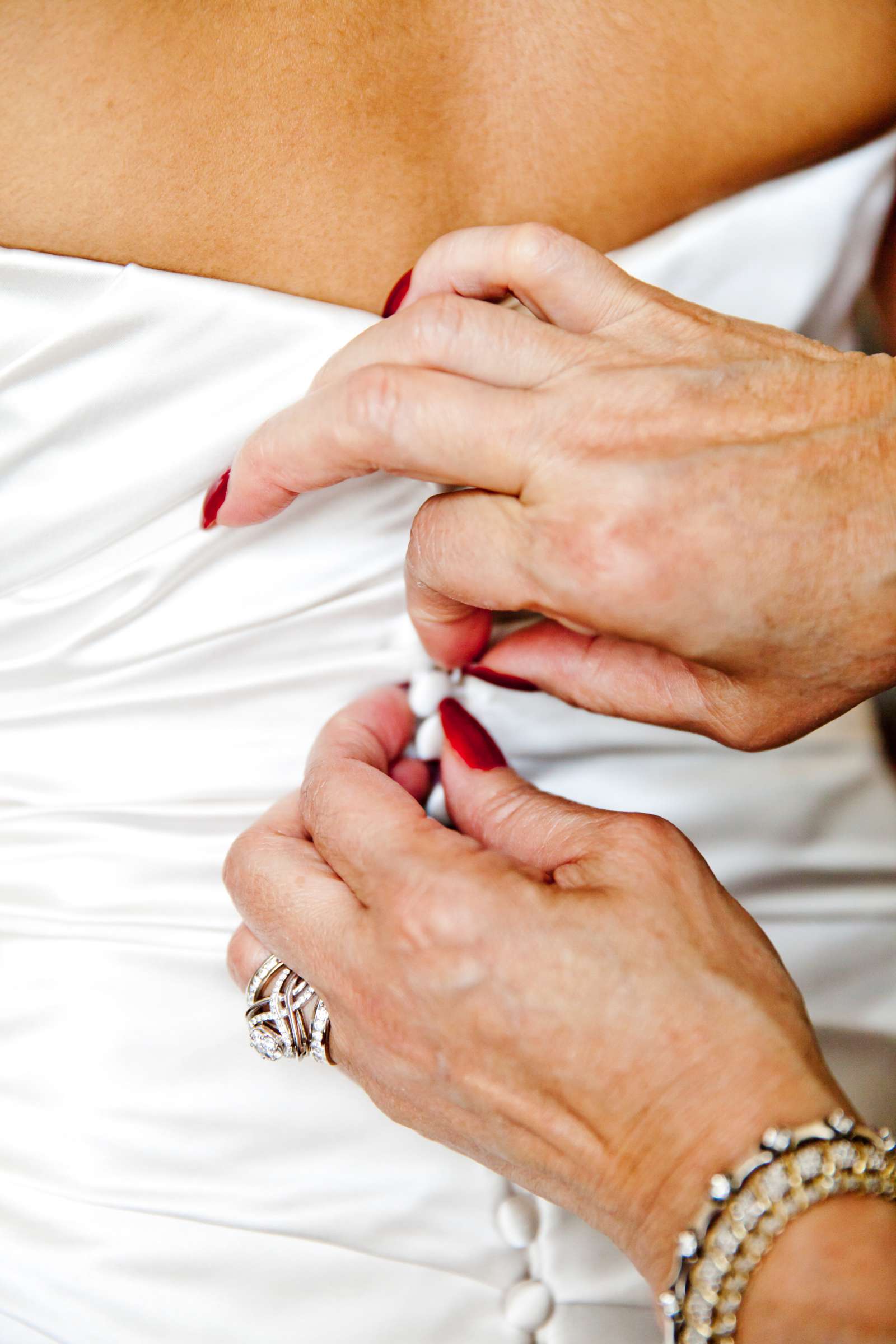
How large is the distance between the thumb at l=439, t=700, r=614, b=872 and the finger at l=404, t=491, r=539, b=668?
14 cm

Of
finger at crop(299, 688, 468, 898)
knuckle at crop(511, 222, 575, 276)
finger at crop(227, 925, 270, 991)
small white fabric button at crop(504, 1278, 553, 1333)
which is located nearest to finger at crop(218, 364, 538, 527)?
knuckle at crop(511, 222, 575, 276)

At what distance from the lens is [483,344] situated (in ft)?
2.24

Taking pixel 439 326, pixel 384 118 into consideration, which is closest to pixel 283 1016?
pixel 439 326

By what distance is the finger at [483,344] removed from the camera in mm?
683

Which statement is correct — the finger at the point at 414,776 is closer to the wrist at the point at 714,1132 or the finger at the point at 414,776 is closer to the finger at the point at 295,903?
the finger at the point at 295,903

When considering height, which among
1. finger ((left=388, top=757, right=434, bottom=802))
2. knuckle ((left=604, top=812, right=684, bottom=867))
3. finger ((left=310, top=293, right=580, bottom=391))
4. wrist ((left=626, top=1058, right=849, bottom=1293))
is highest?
finger ((left=310, top=293, right=580, bottom=391))

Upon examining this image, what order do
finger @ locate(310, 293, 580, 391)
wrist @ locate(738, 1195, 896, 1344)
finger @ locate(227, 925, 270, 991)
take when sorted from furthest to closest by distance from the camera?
finger @ locate(227, 925, 270, 991) < finger @ locate(310, 293, 580, 391) < wrist @ locate(738, 1195, 896, 1344)

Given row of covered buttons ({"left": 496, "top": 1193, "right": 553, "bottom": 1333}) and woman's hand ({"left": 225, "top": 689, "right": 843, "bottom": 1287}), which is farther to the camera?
row of covered buttons ({"left": 496, "top": 1193, "right": 553, "bottom": 1333})

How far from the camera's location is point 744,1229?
0.59m

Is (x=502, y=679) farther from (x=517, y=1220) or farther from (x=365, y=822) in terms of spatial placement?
(x=517, y=1220)

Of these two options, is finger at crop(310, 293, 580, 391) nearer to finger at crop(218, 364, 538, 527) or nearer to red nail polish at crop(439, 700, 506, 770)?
finger at crop(218, 364, 538, 527)

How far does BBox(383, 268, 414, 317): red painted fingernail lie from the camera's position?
77 centimetres

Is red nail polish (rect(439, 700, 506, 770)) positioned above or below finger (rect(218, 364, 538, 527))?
below

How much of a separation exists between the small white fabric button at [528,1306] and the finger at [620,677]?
20.0 inches
